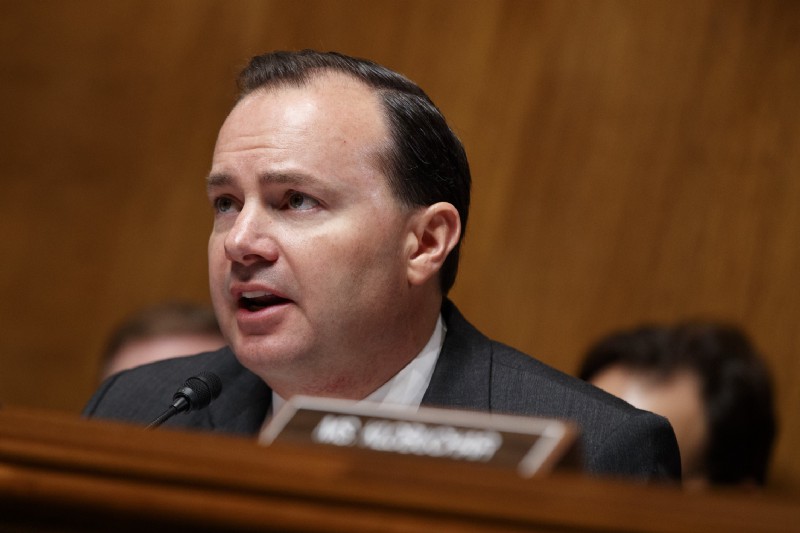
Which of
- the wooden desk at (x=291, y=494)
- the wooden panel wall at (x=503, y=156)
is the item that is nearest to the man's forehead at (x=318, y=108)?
the wooden desk at (x=291, y=494)

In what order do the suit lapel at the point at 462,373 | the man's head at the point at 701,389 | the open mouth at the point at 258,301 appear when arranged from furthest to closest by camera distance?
the man's head at the point at 701,389, the suit lapel at the point at 462,373, the open mouth at the point at 258,301

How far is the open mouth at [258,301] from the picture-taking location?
1.92 m

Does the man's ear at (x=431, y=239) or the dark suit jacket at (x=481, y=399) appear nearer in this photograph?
the dark suit jacket at (x=481, y=399)

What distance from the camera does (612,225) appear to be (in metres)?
3.81

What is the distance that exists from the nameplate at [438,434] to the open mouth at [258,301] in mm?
718

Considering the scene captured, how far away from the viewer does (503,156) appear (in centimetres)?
395

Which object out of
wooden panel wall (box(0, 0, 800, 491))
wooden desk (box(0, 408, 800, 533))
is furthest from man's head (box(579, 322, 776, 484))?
wooden desk (box(0, 408, 800, 533))

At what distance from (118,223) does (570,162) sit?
1.73 m

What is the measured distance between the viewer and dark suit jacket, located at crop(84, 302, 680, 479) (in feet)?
Result: 6.21

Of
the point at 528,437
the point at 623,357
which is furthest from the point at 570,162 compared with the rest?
the point at 528,437

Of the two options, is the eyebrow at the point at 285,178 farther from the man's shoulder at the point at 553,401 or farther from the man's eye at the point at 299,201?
the man's shoulder at the point at 553,401

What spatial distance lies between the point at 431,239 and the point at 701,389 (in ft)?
3.61

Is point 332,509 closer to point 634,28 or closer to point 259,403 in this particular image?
point 259,403

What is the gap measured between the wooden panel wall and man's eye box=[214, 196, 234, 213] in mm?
1984
